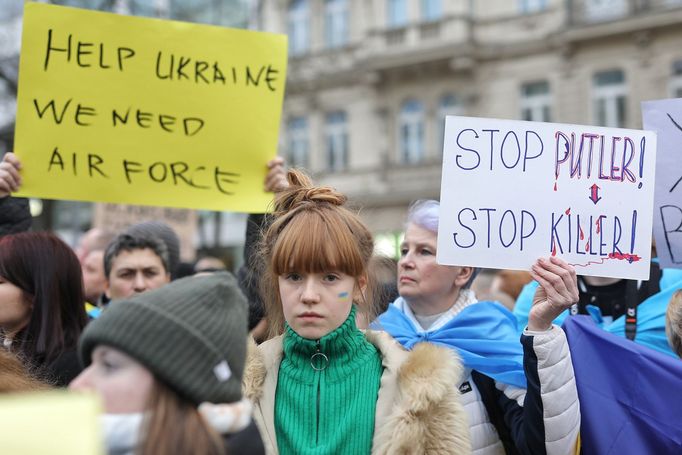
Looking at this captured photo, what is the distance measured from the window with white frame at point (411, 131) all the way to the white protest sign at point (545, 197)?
58.8ft

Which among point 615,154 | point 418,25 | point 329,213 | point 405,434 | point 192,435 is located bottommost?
point 405,434

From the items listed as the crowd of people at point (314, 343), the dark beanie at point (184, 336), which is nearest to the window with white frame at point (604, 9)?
the crowd of people at point (314, 343)

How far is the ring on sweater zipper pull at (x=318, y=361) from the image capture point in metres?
2.35

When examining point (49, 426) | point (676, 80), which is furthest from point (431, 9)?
point (49, 426)

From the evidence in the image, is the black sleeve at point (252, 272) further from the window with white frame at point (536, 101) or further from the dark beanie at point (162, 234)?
→ the window with white frame at point (536, 101)

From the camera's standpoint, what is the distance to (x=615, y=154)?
2705 mm

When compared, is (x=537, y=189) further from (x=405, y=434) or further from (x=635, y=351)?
(x=405, y=434)

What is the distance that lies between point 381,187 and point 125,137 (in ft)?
57.4

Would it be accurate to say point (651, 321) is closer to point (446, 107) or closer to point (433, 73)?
point (446, 107)

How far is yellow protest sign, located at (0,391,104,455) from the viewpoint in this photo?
1.19 metres

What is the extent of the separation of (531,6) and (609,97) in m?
3.08

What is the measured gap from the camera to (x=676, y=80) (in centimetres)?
1756

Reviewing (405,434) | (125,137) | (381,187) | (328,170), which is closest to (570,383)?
(405,434)

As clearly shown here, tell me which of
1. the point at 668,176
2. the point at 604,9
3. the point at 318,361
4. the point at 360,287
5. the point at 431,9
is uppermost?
the point at 431,9
